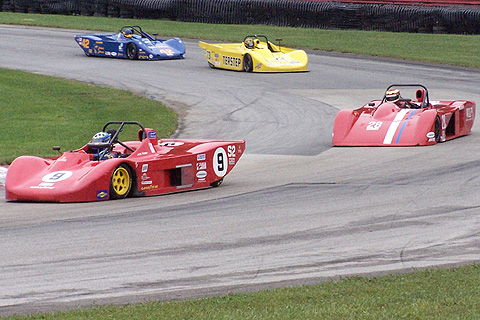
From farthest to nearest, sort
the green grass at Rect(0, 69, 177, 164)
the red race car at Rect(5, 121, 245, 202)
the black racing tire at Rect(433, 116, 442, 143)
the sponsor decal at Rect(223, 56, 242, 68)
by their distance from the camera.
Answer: the sponsor decal at Rect(223, 56, 242, 68), the green grass at Rect(0, 69, 177, 164), the black racing tire at Rect(433, 116, 442, 143), the red race car at Rect(5, 121, 245, 202)

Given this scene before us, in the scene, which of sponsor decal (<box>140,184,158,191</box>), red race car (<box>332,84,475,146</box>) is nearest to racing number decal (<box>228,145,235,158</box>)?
sponsor decal (<box>140,184,158,191</box>)

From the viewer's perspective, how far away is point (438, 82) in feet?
83.9

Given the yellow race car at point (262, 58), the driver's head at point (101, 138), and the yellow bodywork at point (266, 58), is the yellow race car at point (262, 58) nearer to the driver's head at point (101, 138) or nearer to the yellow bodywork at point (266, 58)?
the yellow bodywork at point (266, 58)

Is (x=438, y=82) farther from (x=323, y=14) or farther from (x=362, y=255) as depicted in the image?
(x=362, y=255)

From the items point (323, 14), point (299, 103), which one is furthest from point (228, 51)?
point (323, 14)

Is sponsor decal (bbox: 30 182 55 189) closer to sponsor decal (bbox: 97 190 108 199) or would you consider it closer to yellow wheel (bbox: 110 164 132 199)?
sponsor decal (bbox: 97 190 108 199)

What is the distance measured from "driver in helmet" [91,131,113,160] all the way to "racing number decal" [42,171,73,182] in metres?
0.57

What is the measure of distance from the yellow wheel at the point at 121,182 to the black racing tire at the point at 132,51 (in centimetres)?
1986

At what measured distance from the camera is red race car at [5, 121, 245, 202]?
416 inches

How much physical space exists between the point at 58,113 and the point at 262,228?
1209 centimetres

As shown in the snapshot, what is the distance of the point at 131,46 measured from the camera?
30344 mm

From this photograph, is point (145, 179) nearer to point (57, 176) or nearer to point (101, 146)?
point (101, 146)

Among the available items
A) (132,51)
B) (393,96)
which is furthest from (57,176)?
(132,51)

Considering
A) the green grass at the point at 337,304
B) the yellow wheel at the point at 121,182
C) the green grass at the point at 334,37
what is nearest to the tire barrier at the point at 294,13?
the green grass at the point at 334,37
